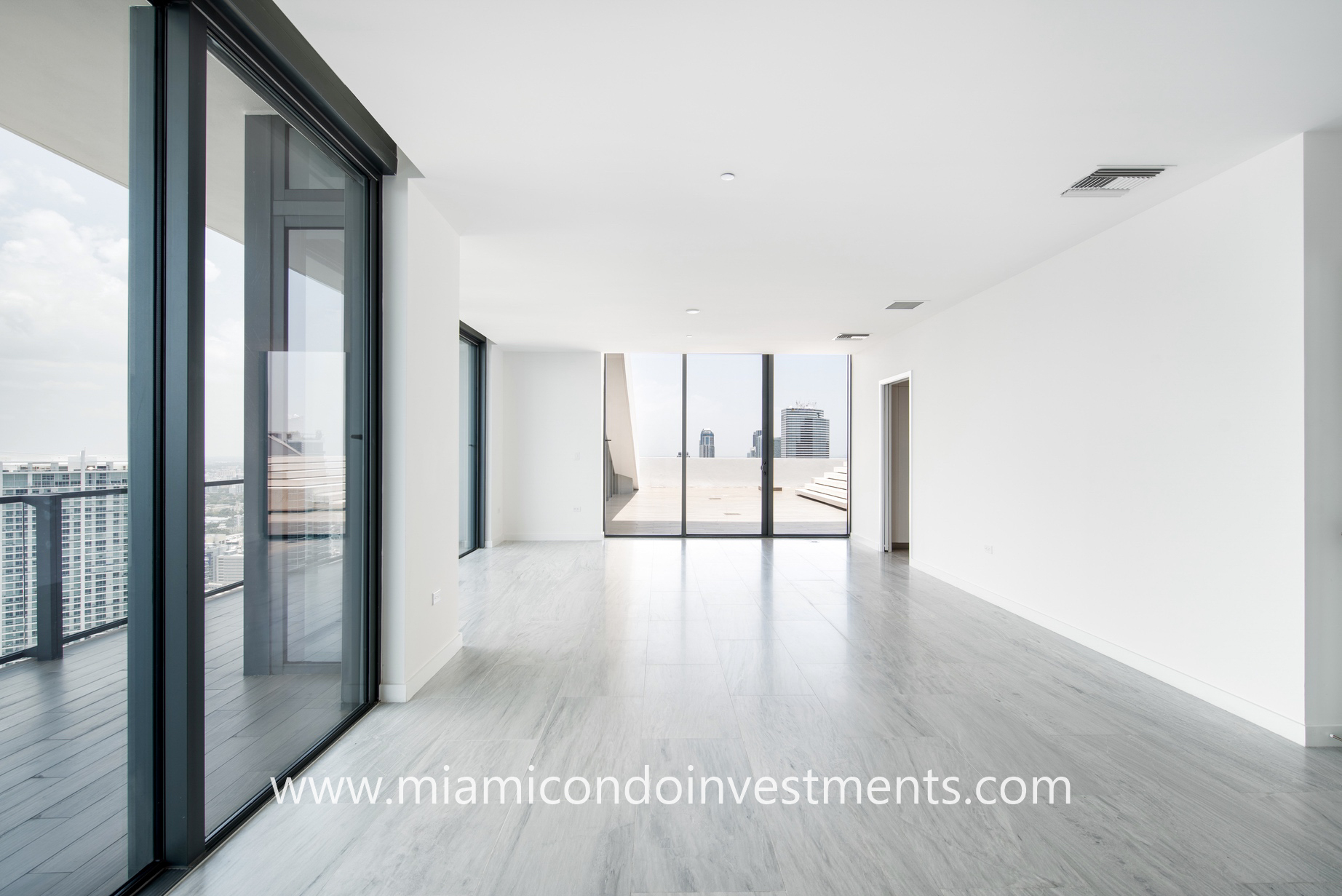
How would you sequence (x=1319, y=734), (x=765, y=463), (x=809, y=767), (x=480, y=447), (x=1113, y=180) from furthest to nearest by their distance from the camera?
1. (x=765, y=463)
2. (x=480, y=447)
3. (x=1113, y=180)
4. (x=1319, y=734)
5. (x=809, y=767)

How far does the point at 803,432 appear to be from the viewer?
9008 millimetres

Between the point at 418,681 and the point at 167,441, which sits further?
the point at 418,681

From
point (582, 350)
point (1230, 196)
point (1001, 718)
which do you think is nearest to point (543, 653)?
point (1001, 718)

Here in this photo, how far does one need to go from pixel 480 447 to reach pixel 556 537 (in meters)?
1.63

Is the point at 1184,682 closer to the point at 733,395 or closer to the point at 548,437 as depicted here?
the point at 733,395

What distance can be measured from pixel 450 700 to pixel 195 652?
4.85 ft

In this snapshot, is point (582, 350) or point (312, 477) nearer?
point (312, 477)

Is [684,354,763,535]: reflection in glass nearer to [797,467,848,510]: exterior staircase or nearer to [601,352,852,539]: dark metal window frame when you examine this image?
[601,352,852,539]: dark metal window frame

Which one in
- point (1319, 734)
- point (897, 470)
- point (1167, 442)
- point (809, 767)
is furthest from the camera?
point (897, 470)

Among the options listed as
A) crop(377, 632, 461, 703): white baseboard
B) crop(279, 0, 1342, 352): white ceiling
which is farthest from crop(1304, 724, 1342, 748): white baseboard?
crop(377, 632, 461, 703): white baseboard

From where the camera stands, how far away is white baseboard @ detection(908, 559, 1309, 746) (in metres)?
2.64

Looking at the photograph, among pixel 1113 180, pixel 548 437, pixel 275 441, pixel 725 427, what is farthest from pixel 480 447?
pixel 1113 180

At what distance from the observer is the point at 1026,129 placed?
2564 millimetres

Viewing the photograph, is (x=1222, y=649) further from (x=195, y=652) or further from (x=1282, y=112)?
(x=195, y=652)
